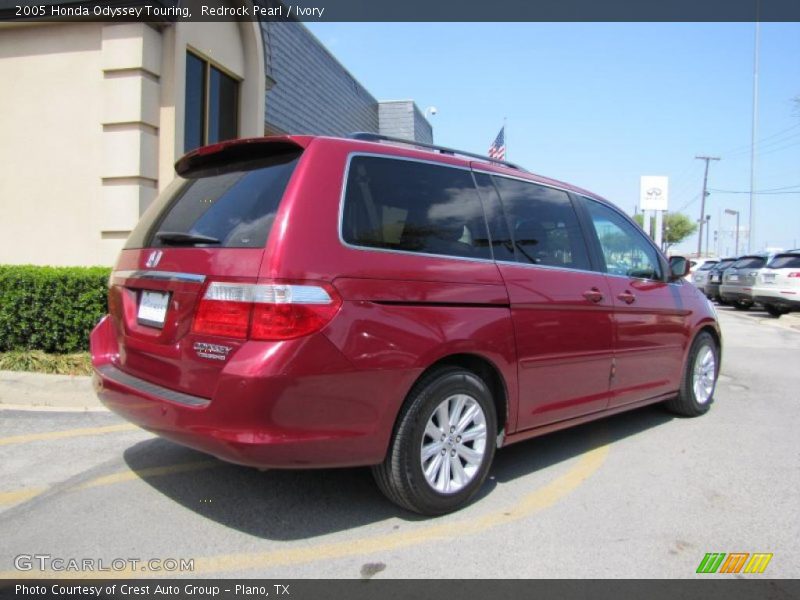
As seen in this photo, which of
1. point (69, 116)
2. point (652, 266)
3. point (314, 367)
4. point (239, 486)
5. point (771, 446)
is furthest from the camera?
point (69, 116)

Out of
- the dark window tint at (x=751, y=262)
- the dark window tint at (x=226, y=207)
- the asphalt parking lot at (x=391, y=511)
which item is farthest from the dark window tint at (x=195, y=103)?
the dark window tint at (x=751, y=262)

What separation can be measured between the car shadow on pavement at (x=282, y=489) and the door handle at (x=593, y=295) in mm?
1149

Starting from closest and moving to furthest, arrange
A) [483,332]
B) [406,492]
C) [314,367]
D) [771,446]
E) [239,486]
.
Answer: [314,367]
[406,492]
[483,332]
[239,486]
[771,446]

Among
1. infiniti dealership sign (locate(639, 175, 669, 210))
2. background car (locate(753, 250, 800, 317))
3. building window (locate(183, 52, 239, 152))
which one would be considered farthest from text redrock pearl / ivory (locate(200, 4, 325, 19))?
infiniti dealership sign (locate(639, 175, 669, 210))

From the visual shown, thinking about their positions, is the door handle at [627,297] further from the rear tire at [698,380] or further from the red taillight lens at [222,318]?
the red taillight lens at [222,318]

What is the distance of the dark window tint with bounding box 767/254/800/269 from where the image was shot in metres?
15.0

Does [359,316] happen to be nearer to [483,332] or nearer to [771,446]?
[483,332]

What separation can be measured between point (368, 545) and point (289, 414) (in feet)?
2.69

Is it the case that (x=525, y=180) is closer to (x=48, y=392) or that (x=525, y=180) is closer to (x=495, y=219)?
(x=495, y=219)

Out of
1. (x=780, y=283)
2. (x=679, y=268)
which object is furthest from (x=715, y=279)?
(x=679, y=268)

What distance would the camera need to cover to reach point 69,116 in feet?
24.7

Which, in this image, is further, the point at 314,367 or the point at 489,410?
the point at 489,410
